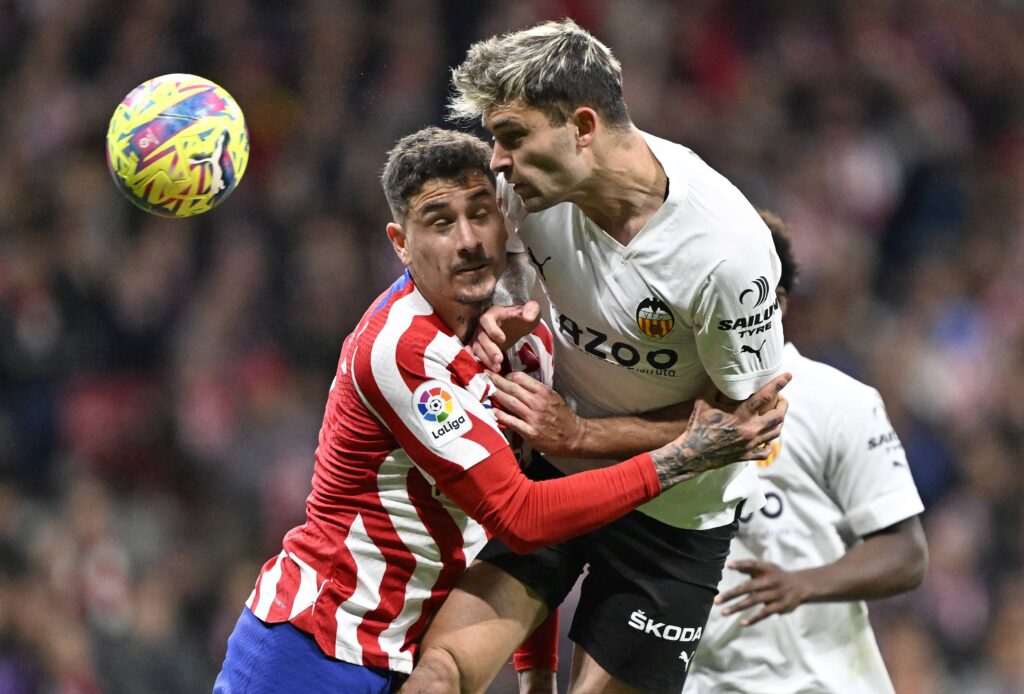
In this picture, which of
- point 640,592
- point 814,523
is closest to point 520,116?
point 640,592

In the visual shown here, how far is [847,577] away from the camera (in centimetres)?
462

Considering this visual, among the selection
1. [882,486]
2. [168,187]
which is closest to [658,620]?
[882,486]

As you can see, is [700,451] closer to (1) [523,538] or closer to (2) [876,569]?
(1) [523,538]

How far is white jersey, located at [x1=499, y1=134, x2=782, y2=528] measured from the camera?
3.58m

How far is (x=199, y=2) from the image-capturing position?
8711mm

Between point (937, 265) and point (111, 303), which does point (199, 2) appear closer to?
point (111, 303)

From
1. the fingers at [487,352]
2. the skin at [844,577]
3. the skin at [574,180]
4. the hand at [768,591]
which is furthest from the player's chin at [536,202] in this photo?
the hand at [768,591]

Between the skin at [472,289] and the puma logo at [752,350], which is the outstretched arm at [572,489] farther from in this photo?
the puma logo at [752,350]

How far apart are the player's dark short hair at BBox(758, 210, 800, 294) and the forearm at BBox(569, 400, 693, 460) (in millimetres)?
1397

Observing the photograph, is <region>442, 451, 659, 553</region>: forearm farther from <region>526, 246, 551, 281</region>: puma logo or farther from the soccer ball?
the soccer ball

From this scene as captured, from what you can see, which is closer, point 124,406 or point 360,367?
point 360,367

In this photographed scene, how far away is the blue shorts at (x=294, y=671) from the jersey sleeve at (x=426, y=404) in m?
0.56

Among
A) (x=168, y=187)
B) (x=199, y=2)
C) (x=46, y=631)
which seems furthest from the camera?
(x=199, y=2)

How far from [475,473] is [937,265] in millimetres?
6473
